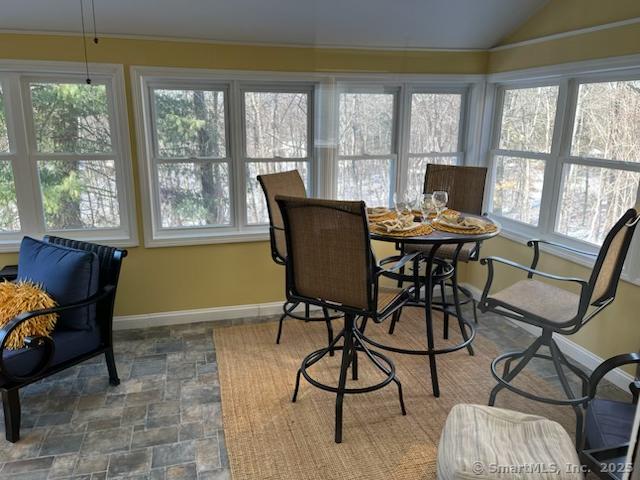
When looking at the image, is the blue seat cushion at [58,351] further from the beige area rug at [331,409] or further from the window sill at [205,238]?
the window sill at [205,238]

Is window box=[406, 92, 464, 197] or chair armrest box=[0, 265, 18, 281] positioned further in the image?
window box=[406, 92, 464, 197]

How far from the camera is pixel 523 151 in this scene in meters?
3.70

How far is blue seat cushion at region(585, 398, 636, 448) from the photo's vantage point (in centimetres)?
183

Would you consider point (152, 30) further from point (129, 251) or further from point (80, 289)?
point (80, 289)

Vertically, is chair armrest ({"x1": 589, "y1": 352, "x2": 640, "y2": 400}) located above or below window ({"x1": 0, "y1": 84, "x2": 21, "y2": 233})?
below

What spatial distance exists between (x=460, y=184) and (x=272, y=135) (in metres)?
1.50

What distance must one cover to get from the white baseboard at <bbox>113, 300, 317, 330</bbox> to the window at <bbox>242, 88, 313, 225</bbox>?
2.29 feet

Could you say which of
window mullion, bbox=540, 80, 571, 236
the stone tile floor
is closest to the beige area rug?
the stone tile floor

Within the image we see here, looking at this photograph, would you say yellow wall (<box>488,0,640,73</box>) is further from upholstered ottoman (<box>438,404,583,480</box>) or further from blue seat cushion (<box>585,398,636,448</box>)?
upholstered ottoman (<box>438,404,583,480</box>)

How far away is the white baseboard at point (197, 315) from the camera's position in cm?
359

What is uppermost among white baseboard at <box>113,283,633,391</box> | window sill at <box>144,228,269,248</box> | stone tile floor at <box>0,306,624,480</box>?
window sill at <box>144,228,269,248</box>

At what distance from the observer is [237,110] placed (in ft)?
11.6

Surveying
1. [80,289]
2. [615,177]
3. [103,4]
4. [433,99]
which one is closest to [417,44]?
[433,99]

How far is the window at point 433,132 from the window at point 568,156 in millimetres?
337
